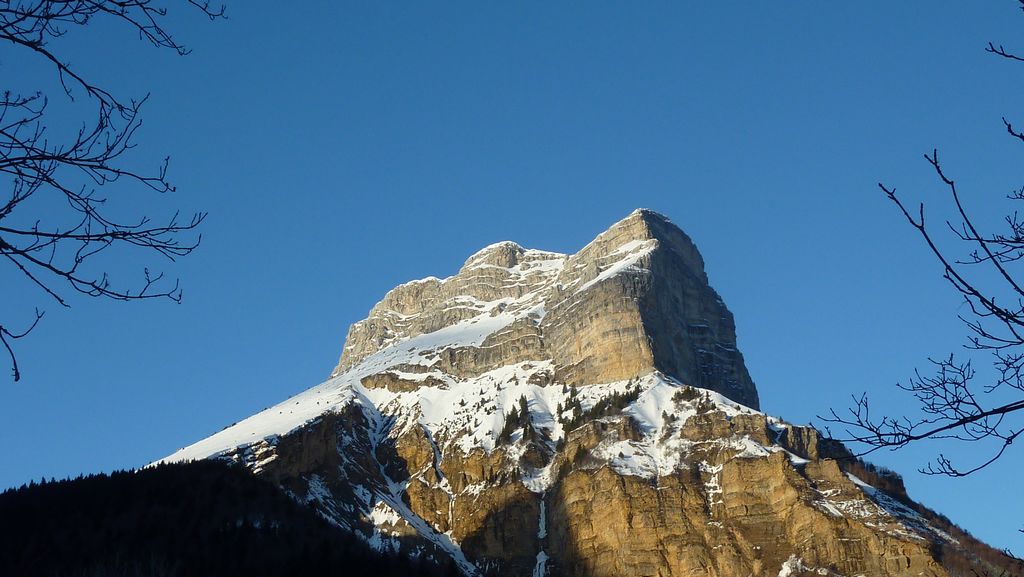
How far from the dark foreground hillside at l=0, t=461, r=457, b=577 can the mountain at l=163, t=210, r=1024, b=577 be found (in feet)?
52.3

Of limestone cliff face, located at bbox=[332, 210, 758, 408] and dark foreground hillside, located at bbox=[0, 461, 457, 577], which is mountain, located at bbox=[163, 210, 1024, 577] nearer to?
limestone cliff face, located at bbox=[332, 210, 758, 408]

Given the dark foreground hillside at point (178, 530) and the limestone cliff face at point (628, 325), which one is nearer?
the dark foreground hillside at point (178, 530)

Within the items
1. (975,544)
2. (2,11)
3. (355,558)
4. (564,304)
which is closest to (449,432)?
(564,304)

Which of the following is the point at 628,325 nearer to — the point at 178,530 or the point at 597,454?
the point at 597,454

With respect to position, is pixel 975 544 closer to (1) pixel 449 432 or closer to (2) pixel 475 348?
(1) pixel 449 432

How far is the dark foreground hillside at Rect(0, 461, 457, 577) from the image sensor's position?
5406 centimetres

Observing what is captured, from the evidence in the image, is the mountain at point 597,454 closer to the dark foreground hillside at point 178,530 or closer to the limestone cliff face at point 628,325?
the limestone cliff face at point 628,325

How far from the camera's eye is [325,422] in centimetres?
15088

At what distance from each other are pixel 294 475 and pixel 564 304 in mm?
57999

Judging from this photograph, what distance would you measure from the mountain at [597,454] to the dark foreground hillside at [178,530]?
15929mm

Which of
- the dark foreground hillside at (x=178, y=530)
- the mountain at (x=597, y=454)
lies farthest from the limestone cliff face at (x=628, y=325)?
the dark foreground hillside at (x=178, y=530)

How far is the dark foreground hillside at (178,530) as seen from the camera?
5406 cm

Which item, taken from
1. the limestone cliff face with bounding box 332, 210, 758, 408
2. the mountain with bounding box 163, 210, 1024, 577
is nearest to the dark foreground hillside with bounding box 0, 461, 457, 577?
the mountain with bounding box 163, 210, 1024, 577

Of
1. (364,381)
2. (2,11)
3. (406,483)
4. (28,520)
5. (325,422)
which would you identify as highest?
(364,381)
